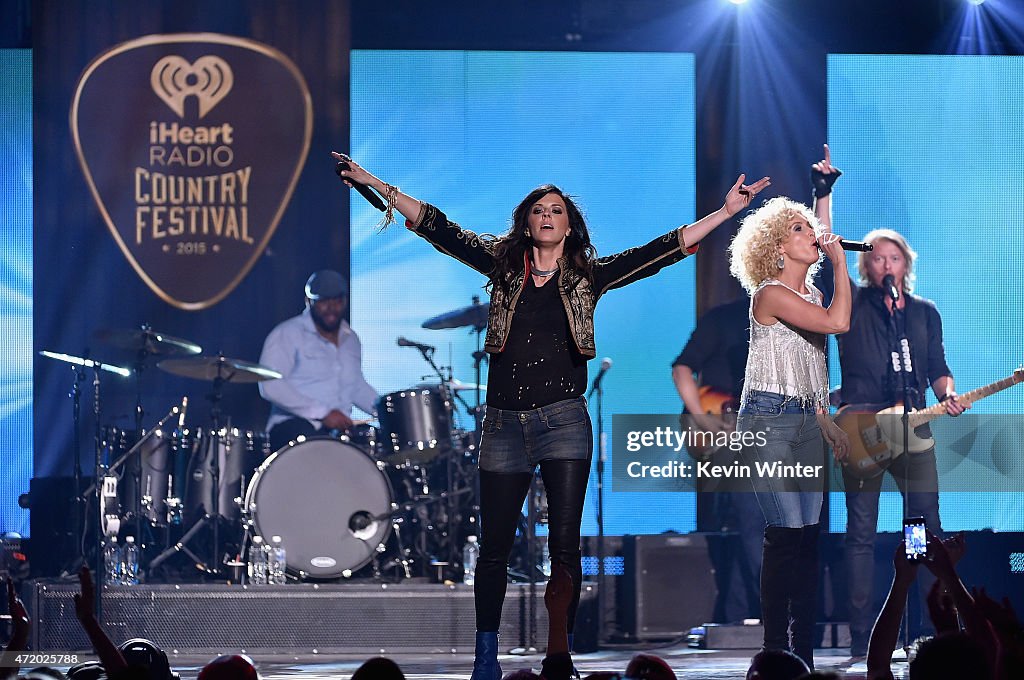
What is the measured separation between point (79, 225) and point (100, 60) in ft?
3.17

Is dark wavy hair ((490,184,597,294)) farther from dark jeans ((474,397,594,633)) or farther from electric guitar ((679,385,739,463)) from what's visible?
electric guitar ((679,385,739,463))

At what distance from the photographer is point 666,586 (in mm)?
7223

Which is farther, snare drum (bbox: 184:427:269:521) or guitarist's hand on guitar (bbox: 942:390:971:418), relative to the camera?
snare drum (bbox: 184:427:269:521)

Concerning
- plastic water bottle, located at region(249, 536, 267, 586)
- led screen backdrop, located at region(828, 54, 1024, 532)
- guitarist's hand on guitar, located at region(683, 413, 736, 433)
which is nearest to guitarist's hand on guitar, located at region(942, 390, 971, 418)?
led screen backdrop, located at region(828, 54, 1024, 532)

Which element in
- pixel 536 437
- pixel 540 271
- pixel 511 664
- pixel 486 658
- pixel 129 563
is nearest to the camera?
pixel 486 658

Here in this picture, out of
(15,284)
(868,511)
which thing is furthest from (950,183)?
(15,284)

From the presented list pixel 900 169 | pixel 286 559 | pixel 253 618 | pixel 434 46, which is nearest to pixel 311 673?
pixel 253 618

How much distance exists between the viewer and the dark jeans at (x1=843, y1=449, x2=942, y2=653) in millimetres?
6523

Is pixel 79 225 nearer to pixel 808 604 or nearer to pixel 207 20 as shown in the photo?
pixel 207 20

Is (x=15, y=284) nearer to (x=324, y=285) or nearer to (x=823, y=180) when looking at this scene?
(x=324, y=285)

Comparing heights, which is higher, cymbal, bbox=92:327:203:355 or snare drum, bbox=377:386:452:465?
cymbal, bbox=92:327:203:355

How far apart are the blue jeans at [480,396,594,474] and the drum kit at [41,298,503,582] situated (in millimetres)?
3097

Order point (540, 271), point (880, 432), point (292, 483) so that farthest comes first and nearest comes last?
point (292, 483) < point (880, 432) < point (540, 271)

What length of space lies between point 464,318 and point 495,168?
101cm
